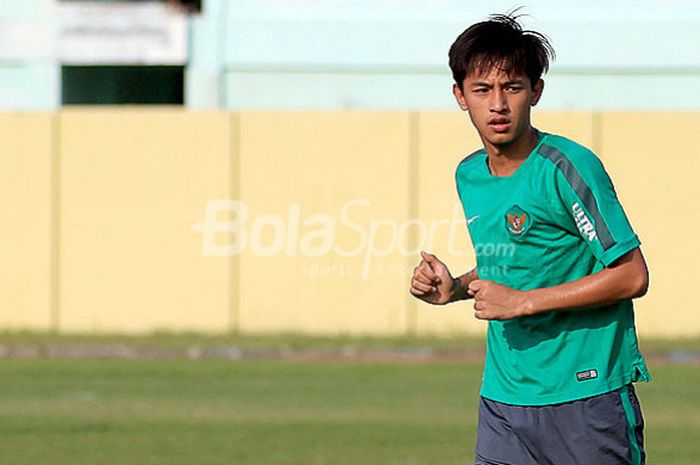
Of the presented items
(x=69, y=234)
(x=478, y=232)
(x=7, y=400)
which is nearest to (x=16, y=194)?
(x=69, y=234)

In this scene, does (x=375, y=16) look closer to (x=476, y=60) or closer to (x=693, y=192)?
(x=693, y=192)

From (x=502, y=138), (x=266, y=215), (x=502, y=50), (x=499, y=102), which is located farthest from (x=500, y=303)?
(x=266, y=215)

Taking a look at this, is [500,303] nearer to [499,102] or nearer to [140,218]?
[499,102]

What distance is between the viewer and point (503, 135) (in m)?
5.26

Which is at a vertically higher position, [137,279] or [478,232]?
[478,232]

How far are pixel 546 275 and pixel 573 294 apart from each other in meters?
0.20

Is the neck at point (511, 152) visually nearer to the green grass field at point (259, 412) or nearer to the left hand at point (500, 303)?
the left hand at point (500, 303)

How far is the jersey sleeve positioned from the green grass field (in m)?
5.50

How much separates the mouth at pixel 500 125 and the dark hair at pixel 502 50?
15cm

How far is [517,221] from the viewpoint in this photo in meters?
5.27

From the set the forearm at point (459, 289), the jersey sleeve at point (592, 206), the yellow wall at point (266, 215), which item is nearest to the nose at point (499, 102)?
the jersey sleeve at point (592, 206)

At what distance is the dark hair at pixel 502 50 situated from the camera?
17.3ft

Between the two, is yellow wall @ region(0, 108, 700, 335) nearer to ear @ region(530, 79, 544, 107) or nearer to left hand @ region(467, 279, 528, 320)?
ear @ region(530, 79, 544, 107)

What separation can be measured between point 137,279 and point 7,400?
611 centimetres
